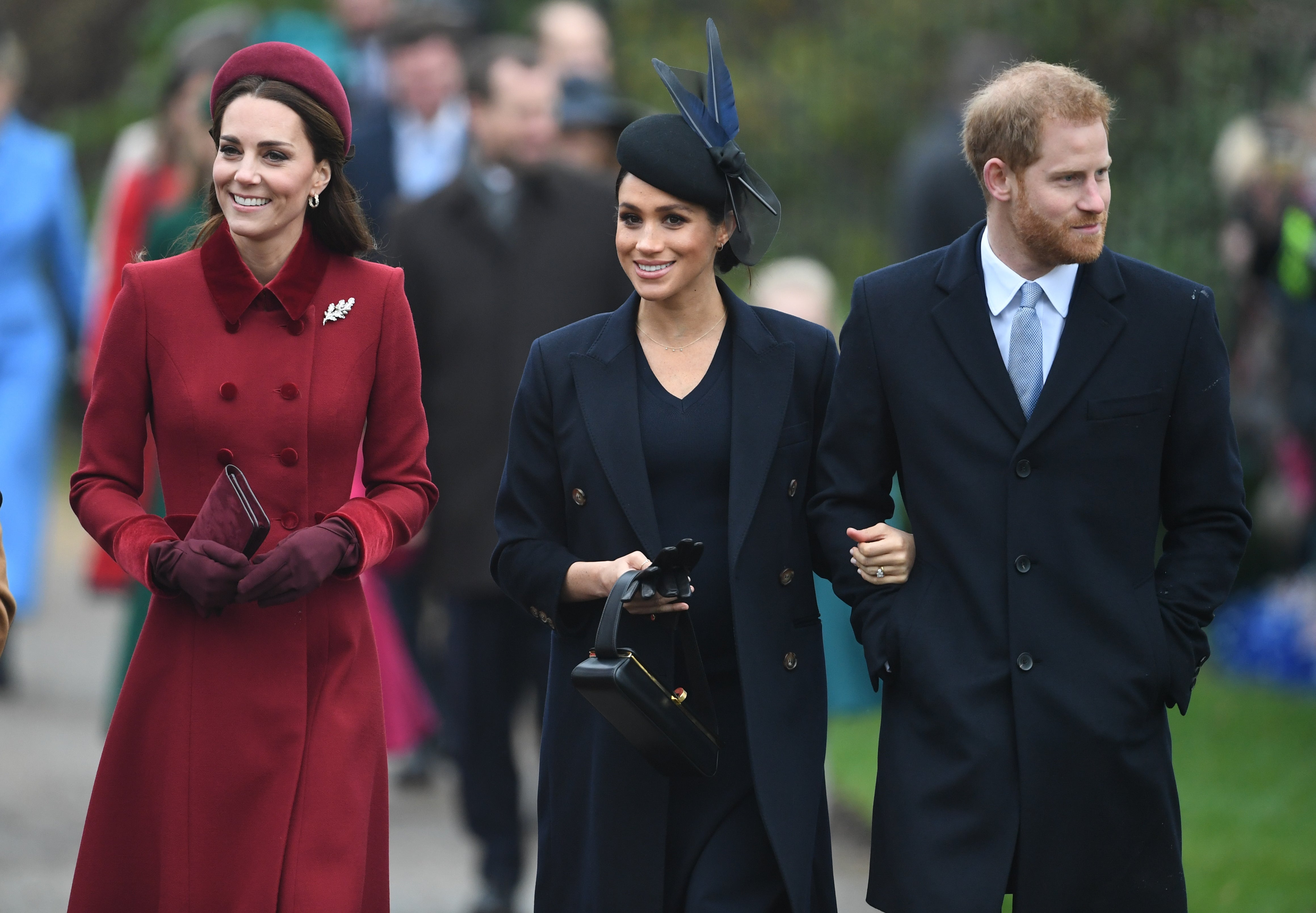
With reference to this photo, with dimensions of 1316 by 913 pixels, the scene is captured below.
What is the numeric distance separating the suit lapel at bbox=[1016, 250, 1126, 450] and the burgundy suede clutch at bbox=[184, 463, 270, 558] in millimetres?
1607

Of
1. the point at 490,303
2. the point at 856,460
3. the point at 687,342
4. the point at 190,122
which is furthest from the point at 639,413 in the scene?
the point at 190,122

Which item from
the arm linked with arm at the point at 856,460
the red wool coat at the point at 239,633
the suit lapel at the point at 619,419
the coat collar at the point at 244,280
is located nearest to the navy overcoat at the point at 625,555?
the suit lapel at the point at 619,419

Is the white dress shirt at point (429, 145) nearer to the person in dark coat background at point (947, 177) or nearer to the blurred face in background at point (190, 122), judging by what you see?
the blurred face in background at point (190, 122)

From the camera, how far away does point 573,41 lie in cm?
1054

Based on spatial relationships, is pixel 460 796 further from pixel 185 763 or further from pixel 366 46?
pixel 366 46

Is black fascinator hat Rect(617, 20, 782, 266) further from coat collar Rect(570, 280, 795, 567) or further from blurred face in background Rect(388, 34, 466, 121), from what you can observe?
blurred face in background Rect(388, 34, 466, 121)

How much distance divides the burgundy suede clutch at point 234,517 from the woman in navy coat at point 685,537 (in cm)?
67

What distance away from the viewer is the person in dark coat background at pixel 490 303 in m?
7.11

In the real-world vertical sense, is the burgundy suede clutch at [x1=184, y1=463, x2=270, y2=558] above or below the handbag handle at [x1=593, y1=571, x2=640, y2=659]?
above

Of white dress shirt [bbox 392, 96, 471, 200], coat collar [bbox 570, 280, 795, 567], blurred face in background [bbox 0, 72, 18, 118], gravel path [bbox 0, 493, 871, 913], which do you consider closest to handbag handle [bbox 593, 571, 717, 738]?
coat collar [bbox 570, 280, 795, 567]

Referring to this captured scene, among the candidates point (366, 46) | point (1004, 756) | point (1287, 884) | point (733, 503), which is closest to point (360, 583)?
point (733, 503)

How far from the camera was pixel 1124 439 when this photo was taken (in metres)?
4.28

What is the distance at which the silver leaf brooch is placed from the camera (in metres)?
4.44

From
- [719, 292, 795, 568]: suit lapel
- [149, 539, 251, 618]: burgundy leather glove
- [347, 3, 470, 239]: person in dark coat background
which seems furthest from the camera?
[347, 3, 470, 239]: person in dark coat background
